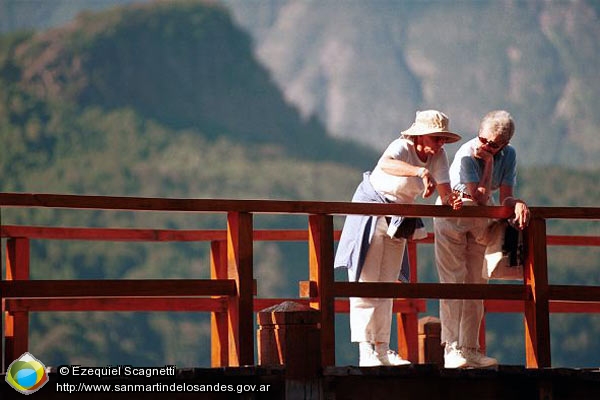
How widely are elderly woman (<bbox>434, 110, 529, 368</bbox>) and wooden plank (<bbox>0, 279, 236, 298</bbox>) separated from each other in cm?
141

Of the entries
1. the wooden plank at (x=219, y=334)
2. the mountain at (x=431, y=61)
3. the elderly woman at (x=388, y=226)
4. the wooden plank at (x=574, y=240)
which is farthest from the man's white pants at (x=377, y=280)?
the mountain at (x=431, y=61)

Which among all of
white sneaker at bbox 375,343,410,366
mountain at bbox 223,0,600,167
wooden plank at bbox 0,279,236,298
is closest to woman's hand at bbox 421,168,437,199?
white sneaker at bbox 375,343,410,366

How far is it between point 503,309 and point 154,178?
166 feet

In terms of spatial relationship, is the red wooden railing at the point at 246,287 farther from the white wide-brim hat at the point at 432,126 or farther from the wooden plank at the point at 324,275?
the white wide-brim hat at the point at 432,126

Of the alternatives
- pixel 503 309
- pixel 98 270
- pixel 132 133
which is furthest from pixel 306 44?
pixel 503 309

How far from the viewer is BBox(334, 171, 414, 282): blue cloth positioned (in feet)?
26.2

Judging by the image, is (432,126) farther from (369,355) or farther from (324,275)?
(369,355)

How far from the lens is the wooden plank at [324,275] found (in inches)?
292

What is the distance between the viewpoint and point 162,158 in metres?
63.1

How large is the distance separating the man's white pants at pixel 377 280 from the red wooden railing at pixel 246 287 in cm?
26

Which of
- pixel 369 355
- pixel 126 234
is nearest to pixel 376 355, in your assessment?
pixel 369 355

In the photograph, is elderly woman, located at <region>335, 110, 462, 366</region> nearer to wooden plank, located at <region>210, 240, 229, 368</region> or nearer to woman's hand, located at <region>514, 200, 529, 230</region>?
woman's hand, located at <region>514, 200, 529, 230</region>

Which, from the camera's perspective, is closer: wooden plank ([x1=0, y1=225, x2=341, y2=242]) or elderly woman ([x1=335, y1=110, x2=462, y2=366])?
elderly woman ([x1=335, y1=110, x2=462, y2=366])

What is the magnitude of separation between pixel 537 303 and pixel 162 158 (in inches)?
2191
